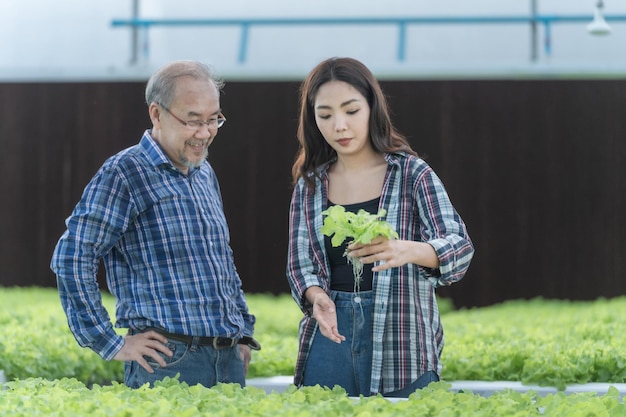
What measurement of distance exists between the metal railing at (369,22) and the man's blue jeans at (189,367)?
26.4 ft

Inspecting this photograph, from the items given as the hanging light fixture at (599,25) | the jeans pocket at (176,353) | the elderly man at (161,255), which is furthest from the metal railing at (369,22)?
the jeans pocket at (176,353)

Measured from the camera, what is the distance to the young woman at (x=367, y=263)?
11.4 ft

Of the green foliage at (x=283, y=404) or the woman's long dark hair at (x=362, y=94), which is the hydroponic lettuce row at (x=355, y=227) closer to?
the woman's long dark hair at (x=362, y=94)

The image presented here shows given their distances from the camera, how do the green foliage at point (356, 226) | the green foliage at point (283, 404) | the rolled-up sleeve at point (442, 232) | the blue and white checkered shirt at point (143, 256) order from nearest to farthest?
1. the green foliage at point (283, 404)
2. the green foliage at point (356, 226)
3. the rolled-up sleeve at point (442, 232)
4. the blue and white checkered shirt at point (143, 256)

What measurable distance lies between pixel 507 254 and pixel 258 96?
3237mm

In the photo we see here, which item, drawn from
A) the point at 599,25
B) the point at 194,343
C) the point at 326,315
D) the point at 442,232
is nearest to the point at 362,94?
the point at 442,232

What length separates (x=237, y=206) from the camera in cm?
1117

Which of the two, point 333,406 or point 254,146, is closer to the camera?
point 333,406

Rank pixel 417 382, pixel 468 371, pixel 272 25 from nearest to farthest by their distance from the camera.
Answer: pixel 417 382 < pixel 468 371 < pixel 272 25

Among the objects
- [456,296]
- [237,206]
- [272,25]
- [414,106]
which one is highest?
[272,25]

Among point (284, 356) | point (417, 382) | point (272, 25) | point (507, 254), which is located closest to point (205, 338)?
point (417, 382)

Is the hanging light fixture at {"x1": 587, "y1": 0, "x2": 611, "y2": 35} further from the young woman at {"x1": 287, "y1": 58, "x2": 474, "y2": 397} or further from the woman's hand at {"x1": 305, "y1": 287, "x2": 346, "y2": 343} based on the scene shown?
the woman's hand at {"x1": 305, "y1": 287, "x2": 346, "y2": 343}

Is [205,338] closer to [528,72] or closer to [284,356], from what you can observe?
[284,356]

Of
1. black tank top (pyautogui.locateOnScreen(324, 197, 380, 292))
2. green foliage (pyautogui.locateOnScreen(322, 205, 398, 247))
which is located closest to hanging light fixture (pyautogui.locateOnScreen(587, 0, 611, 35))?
black tank top (pyautogui.locateOnScreen(324, 197, 380, 292))
